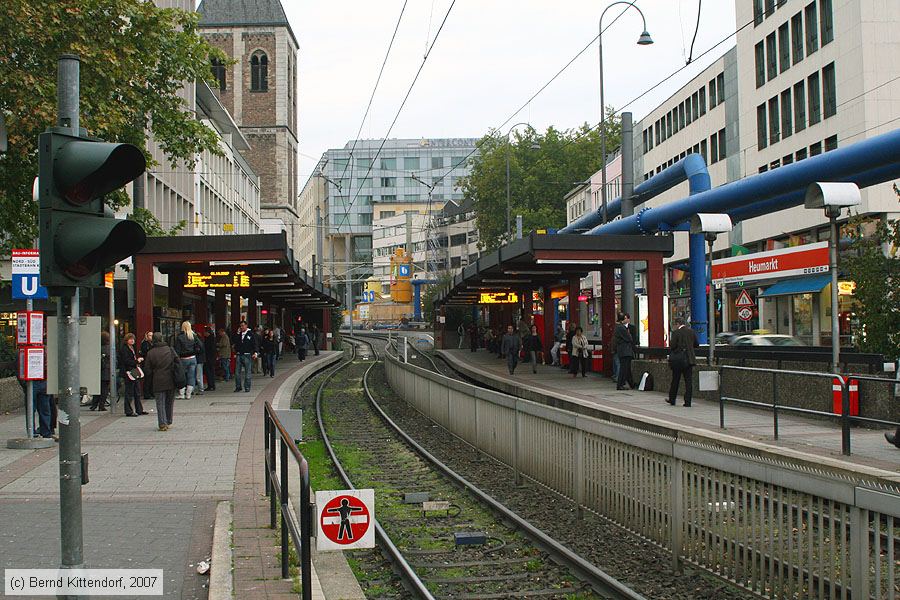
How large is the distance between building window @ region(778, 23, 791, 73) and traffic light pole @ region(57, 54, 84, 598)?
43.2 meters

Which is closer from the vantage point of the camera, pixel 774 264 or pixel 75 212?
pixel 75 212

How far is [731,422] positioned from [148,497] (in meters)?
9.36

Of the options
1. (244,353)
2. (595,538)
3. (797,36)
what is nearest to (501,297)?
(797,36)

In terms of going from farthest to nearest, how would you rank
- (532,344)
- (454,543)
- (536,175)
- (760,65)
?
(536,175) < (760,65) < (532,344) < (454,543)

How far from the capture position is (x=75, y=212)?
17.1 ft

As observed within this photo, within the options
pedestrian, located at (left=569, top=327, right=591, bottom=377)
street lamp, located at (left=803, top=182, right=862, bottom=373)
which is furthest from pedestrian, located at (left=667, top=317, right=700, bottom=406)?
pedestrian, located at (left=569, top=327, right=591, bottom=377)

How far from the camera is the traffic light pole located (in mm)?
5258

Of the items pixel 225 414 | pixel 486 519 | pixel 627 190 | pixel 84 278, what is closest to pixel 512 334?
pixel 627 190

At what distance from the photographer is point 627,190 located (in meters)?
31.9

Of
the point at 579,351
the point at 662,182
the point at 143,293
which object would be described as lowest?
the point at 579,351

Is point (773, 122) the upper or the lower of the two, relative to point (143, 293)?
upper

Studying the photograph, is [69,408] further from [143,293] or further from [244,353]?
[244,353]

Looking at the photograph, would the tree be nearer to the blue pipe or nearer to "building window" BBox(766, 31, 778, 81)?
the blue pipe

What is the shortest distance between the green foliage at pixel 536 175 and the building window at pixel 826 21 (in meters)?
39.1
